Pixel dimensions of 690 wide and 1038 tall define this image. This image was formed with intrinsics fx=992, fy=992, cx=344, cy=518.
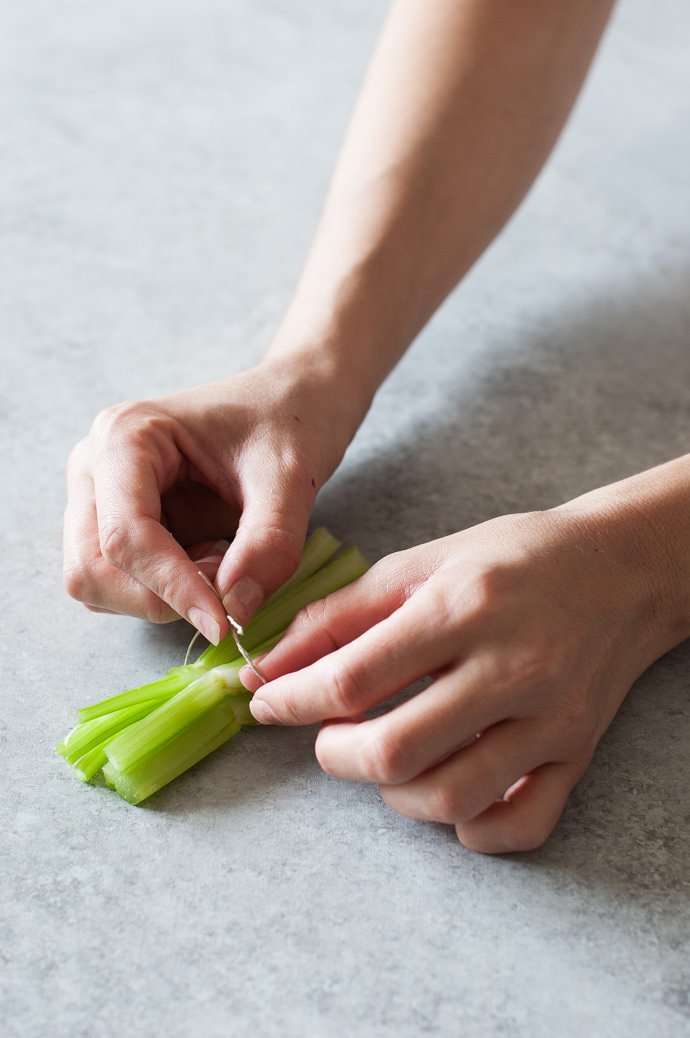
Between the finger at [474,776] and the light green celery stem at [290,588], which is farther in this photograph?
the light green celery stem at [290,588]

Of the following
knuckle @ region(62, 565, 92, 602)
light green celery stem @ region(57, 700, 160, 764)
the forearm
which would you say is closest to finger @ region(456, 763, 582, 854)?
light green celery stem @ region(57, 700, 160, 764)

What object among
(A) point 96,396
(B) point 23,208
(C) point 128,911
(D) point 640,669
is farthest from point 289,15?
(C) point 128,911

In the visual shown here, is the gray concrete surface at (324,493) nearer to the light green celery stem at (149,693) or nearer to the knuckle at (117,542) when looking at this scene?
the light green celery stem at (149,693)

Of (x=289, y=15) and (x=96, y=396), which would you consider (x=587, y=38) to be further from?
(x=289, y=15)

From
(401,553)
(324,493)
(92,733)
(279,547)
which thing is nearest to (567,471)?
(324,493)

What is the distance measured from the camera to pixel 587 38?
1.84 m

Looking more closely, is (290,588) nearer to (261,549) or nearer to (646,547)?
(261,549)

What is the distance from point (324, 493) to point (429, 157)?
0.60m

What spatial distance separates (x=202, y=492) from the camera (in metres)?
1.40

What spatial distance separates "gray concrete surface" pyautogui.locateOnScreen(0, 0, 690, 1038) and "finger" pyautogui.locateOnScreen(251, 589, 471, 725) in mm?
137

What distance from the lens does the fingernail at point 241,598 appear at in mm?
1199

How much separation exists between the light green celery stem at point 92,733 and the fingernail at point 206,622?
0.14m

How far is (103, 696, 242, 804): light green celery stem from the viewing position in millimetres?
1164

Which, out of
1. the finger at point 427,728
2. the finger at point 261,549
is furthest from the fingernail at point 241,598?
the finger at point 427,728
